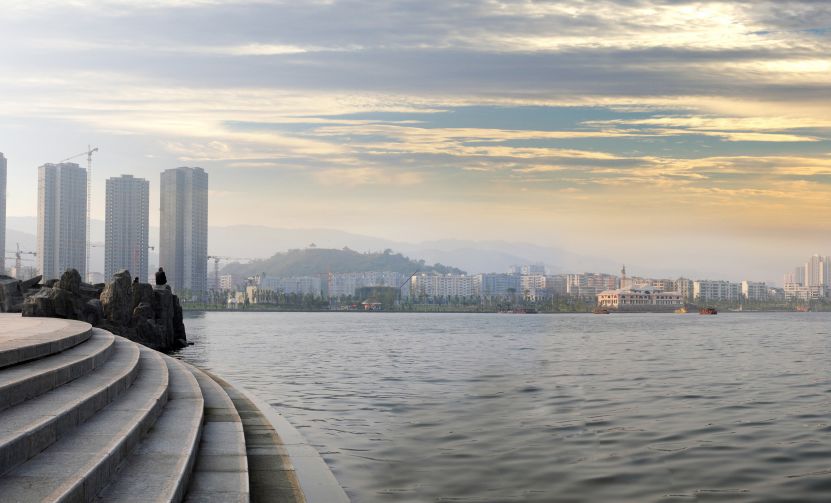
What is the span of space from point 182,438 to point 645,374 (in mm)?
24935

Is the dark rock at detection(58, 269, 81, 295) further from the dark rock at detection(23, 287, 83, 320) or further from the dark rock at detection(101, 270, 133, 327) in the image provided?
the dark rock at detection(101, 270, 133, 327)

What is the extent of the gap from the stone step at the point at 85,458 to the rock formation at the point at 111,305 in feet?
73.8

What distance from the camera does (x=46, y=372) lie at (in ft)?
36.0

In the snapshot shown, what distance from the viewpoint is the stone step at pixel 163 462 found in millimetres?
7582

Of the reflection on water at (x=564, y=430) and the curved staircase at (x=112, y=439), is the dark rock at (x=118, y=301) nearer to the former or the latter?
the reflection on water at (x=564, y=430)

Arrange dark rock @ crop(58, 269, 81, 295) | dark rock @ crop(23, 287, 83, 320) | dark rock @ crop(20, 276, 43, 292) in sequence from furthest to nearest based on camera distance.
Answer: dark rock @ crop(20, 276, 43, 292) → dark rock @ crop(58, 269, 81, 295) → dark rock @ crop(23, 287, 83, 320)

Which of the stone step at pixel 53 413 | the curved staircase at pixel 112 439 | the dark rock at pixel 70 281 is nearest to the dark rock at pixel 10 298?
the dark rock at pixel 70 281

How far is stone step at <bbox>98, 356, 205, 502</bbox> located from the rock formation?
21.9 metres

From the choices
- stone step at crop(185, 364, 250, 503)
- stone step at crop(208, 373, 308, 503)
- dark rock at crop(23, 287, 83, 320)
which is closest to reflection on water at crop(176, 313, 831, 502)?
stone step at crop(208, 373, 308, 503)

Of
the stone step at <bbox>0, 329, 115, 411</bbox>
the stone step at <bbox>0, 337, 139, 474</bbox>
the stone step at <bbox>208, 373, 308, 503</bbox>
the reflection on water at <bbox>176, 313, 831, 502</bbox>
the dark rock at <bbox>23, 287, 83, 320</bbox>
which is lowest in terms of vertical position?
the reflection on water at <bbox>176, 313, 831, 502</bbox>

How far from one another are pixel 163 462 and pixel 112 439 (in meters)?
0.63

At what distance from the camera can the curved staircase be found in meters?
7.45

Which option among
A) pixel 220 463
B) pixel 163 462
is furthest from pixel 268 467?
pixel 163 462

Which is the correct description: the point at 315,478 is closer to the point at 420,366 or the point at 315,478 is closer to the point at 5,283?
the point at 420,366
